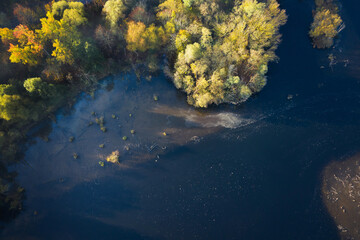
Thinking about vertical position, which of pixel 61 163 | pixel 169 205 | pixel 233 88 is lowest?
pixel 169 205

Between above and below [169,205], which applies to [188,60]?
above

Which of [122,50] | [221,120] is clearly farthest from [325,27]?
[122,50]

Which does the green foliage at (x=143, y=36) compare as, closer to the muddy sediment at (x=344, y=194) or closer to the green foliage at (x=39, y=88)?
the green foliage at (x=39, y=88)

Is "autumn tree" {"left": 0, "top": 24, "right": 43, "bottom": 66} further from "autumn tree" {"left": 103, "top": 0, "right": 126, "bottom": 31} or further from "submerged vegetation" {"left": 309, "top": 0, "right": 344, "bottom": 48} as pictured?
"submerged vegetation" {"left": 309, "top": 0, "right": 344, "bottom": 48}

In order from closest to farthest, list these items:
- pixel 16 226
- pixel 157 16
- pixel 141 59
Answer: pixel 16 226, pixel 157 16, pixel 141 59

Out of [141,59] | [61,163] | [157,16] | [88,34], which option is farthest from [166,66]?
[61,163]

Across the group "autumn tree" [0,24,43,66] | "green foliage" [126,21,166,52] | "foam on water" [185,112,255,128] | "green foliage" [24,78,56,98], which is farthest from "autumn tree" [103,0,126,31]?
"foam on water" [185,112,255,128]

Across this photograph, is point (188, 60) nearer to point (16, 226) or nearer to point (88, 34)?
point (88, 34)
